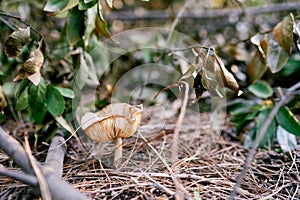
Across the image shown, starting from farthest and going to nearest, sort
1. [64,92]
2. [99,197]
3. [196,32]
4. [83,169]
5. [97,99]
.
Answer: [196,32] → [97,99] → [64,92] → [83,169] → [99,197]

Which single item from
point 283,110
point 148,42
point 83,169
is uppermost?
point 148,42

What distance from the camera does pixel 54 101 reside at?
112 cm

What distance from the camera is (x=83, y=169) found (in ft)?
3.33

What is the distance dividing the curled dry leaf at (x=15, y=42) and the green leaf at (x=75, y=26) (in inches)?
9.5

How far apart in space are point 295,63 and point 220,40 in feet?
3.00

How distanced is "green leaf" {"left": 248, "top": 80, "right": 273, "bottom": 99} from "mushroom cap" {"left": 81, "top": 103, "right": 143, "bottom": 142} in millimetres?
614

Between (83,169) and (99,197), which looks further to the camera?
(83,169)

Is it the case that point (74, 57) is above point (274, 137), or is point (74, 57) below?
above

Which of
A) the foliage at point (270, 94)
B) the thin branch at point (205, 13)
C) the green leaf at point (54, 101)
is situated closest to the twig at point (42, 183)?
the green leaf at point (54, 101)

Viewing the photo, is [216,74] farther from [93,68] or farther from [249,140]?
[93,68]

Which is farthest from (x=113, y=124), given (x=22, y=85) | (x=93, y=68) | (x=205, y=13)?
(x=205, y=13)

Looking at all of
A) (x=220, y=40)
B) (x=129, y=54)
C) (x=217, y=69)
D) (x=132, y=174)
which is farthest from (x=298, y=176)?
(x=220, y=40)

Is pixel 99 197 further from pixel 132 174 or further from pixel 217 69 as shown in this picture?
pixel 217 69

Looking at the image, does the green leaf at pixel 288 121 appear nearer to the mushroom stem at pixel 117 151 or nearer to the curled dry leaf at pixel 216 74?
the curled dry leaf at pixel 216 74
